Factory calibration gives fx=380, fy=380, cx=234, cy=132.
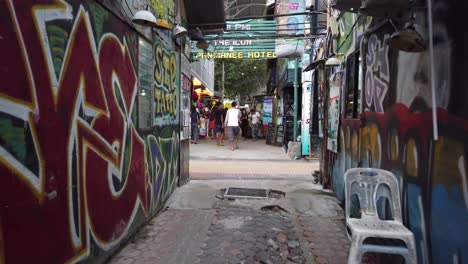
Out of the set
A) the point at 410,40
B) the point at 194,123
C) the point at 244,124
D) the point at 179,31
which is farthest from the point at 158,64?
the point at 244,124

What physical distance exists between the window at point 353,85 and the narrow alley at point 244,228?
165cm

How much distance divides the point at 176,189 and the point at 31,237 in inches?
190

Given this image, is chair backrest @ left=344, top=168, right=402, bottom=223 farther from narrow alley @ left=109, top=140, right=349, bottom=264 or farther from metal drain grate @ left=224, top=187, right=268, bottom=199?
metal drain grate @ left=224, top=187, right=268, bottom=199

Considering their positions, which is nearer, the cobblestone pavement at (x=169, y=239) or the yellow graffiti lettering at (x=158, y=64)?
the cobblestone pavement at (x=169, y=239)

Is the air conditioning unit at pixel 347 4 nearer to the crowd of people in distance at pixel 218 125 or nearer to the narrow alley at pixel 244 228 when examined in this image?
the narrow alley at pixel 244 228

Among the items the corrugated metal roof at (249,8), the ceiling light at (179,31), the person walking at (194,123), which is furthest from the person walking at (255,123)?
the ceiling light at (179,31)

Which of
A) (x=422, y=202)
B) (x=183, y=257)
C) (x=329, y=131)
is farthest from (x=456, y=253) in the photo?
(x=329, y=131)

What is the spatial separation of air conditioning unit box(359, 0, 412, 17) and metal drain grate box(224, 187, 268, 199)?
4393mm

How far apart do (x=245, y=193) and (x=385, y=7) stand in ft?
15.8

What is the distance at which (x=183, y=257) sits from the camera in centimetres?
418

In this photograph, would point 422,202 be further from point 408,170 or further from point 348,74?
point 348,74

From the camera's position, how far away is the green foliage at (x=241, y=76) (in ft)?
121

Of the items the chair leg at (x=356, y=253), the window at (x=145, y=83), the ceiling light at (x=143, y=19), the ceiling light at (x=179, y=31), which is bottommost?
the chair leg at (x=356, y=253)

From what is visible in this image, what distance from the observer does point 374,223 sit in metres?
3.41
